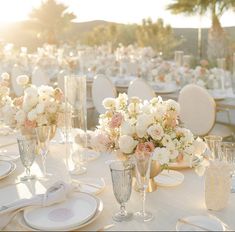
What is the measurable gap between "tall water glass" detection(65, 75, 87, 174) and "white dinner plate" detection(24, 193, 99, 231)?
0.36 meters

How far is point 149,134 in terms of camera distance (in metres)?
1.36

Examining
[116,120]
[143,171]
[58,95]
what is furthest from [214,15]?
[143,171]

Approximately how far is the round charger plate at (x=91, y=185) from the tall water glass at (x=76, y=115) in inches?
4.0

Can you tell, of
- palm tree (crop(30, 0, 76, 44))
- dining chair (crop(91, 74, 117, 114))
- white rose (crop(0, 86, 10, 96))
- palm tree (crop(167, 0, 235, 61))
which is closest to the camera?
white rose (crop(0, 86, 10, 96))

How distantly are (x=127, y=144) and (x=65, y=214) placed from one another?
31 centimetres

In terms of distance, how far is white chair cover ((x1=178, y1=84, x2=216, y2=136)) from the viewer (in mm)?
3170

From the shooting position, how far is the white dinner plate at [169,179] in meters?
1.56

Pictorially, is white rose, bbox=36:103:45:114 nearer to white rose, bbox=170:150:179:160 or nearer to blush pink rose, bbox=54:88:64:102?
blush pink rose, bbox=54:88:64:102

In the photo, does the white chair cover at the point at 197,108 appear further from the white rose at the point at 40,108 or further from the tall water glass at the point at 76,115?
the white rose at the point at 40,108

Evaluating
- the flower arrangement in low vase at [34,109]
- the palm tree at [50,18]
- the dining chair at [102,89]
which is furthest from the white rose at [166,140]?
the palm tree at [50,18]

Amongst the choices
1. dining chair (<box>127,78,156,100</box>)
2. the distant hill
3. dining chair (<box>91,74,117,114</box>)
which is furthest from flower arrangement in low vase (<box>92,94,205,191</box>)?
the distant hill

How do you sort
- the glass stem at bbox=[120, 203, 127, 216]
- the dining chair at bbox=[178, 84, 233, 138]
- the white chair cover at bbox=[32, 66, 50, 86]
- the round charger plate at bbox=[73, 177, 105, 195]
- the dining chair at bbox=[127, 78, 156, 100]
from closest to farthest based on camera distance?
the glass stem at bbox=[120, 203, 127, 216] < the round charger plate at bbox=[73, 177, 105, 195] < the dining chair at bbox=[178, 84, 233, 138] < the dining chair at bbox=[127, 78, 156, 100] < the white chair cover at bbox=[32, 66, 50, 86]

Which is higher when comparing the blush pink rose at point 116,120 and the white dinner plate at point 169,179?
the blush pink rose at point 116,120

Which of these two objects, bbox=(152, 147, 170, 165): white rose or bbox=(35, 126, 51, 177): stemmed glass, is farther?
bbox=(35, 126, 51, 177): stemmed glass
